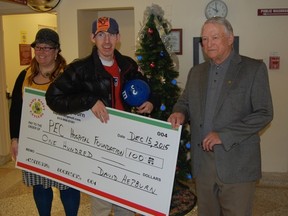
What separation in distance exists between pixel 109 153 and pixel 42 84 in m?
0.67

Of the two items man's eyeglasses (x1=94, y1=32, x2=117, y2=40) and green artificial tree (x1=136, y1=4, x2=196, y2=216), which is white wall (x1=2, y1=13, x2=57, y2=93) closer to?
green artificial tree (x1=136, y1=4, x2=196, y2=216)

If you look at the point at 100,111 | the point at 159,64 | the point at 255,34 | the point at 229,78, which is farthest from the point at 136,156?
the point at 255,34

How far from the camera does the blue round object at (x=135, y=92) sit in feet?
5.79

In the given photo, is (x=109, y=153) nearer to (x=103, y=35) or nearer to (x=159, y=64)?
(x=103, y=35)

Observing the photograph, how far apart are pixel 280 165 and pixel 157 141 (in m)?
2.51

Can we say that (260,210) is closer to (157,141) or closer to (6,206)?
(157,141)

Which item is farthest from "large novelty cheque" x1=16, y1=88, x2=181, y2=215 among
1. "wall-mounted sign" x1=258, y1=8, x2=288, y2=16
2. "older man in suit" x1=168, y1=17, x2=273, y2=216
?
"wall-mounted sign" x1=258, y1=8, x2=288, y2=16

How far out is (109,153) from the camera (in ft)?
6.01

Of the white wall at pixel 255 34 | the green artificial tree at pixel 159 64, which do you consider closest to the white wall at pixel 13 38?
the white wall at pixel 255 34

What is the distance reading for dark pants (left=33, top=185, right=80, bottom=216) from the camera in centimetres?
219

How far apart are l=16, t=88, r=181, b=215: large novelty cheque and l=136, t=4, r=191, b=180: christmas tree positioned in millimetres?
1189

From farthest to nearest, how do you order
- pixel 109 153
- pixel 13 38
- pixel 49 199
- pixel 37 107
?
pixel 13 38 → pixel 49 199 → pixel 37 107 → pixel 109 153

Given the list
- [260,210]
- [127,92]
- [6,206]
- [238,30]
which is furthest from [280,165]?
[6,206]

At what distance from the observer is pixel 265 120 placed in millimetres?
1653
